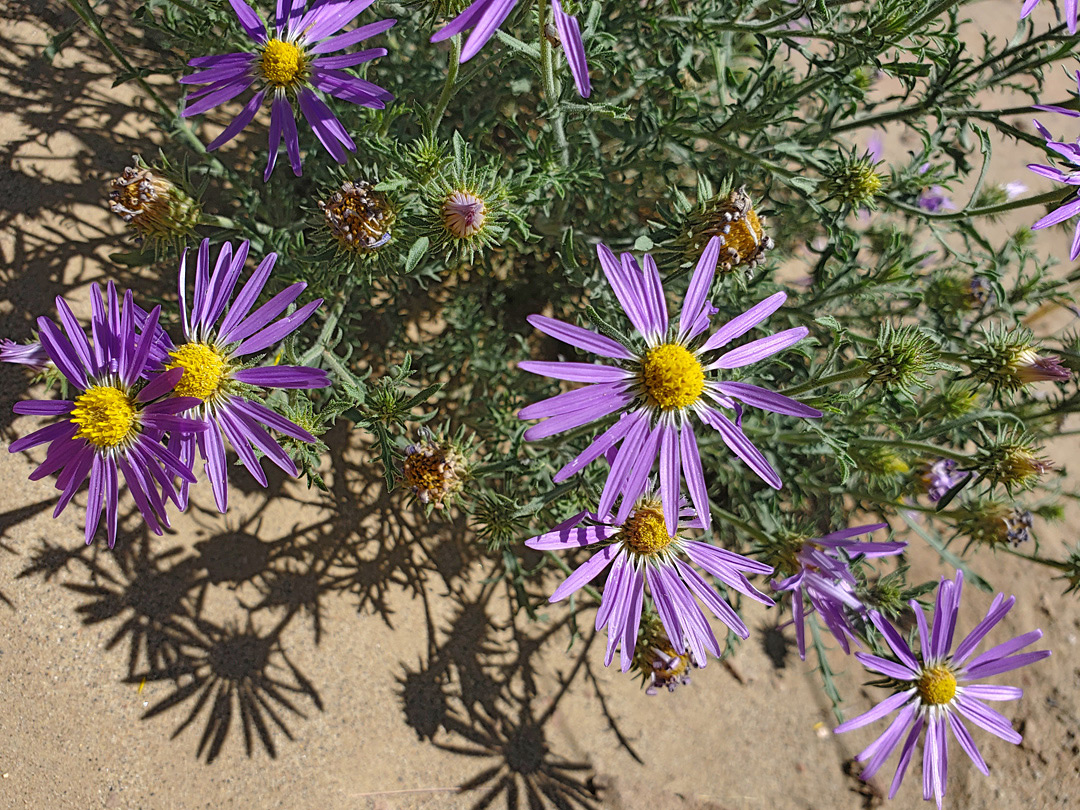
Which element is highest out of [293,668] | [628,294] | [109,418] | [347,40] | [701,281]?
[347,40]

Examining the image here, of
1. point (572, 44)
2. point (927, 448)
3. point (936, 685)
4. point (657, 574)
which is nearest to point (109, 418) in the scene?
point (572, 44)

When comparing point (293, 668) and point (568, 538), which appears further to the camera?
point (293, 668)

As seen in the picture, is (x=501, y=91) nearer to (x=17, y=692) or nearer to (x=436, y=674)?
(x=436, y=674)

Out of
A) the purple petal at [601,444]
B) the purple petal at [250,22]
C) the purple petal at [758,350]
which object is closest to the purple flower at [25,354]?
the purple petal at [250,22]

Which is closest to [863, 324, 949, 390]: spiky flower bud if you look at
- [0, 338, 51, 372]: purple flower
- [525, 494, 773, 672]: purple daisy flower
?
[525, 494, 773, 672]: purple daisy flower

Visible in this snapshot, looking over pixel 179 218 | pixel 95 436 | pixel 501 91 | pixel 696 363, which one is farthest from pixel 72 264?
pixel 696 363

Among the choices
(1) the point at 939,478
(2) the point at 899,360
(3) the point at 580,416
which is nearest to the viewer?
(3) the point at 580,416

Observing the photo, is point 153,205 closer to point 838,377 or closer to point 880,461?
point 838,377

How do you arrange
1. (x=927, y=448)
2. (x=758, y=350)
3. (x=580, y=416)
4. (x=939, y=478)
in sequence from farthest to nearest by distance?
(x=939, y=478), (x=927, y=448), (x=758, y=350), (x=580, y=416)
